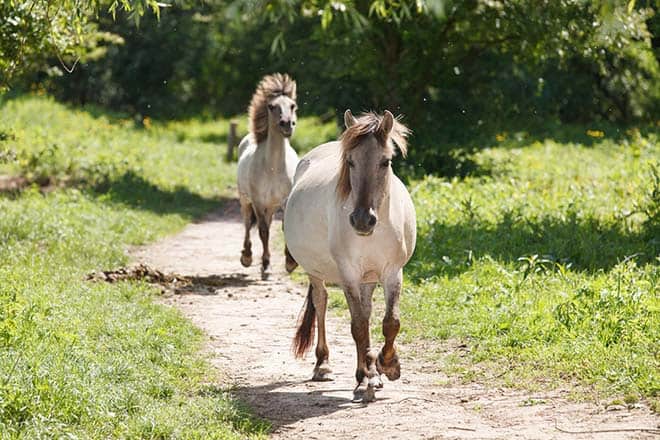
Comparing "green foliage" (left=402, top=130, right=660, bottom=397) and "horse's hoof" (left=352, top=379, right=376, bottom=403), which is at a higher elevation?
"green foliage" (left=402, top=130, right=660, bottom=397)

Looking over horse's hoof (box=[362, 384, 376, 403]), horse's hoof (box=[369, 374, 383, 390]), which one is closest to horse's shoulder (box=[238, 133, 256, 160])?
horse's hoof (box=[369, 374, 383, 390])

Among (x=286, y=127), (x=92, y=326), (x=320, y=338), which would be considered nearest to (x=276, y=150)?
(x=286, y=127)

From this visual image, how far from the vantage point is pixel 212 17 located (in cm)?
3150

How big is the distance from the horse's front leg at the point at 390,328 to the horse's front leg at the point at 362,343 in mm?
104

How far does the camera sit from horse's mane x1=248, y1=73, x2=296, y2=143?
41.8 feet

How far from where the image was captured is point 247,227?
525 inches

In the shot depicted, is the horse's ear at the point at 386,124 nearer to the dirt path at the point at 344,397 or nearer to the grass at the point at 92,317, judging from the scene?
the dirt path at the point at 344,397

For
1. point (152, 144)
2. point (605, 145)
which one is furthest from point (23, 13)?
point (605, 145)

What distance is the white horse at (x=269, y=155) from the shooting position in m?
12.7

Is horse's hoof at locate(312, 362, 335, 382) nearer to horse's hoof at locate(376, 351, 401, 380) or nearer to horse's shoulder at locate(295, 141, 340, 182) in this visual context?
horse's hoof at locate(376, 351, 401, 380)

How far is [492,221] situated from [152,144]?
14.0 metres

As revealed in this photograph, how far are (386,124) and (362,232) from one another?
868 millimetres

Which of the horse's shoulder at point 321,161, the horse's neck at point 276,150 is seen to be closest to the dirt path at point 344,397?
the horse's shoulder at point 321,161

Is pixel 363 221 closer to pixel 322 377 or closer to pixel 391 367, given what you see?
pixel 391 367
